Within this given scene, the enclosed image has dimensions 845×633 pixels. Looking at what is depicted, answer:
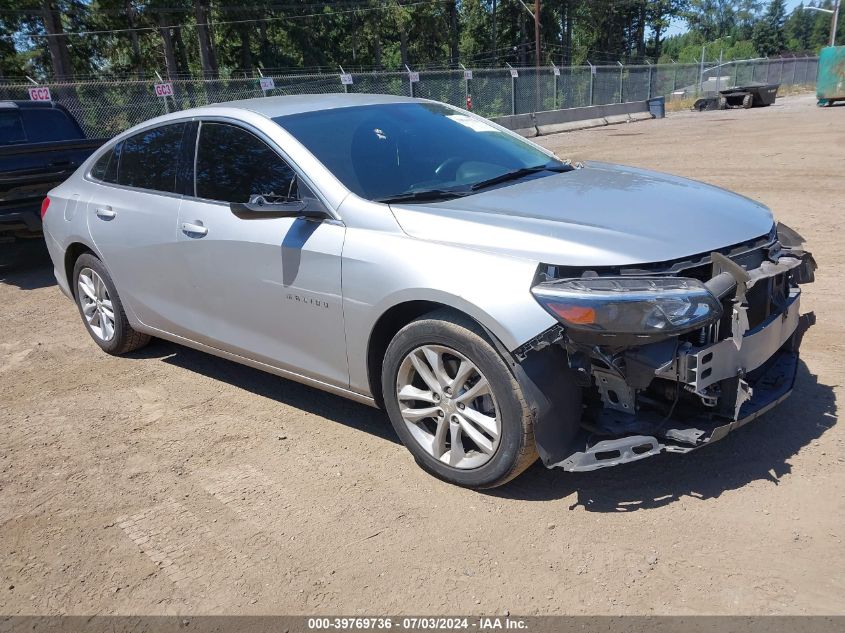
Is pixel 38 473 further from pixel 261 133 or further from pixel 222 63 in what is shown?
pixel 222 63

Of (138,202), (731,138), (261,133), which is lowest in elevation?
(731,138)

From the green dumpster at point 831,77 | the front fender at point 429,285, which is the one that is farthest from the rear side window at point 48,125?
the green dumpster at point 831,77

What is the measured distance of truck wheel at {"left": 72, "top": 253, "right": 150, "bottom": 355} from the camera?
5.12 metres

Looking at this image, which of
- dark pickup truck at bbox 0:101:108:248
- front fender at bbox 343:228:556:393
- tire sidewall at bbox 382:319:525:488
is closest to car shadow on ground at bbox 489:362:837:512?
tire sidewall at bbox 382:319:525:488

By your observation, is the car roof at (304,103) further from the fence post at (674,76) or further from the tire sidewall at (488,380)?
the fence post at (674,76)

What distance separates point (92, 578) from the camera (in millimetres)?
2945

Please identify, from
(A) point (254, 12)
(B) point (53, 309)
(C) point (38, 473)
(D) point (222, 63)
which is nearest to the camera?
(C) point (38, 473)

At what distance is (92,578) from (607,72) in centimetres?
3269

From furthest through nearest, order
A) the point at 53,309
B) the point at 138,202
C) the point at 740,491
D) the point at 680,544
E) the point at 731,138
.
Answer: the point at 731,138, the point at 53,309, the point at 138,202, the point at 740,491, the point at 680,544

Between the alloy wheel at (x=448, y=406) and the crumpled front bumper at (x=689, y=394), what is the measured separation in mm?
375

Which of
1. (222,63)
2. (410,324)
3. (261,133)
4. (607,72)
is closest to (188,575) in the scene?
(410,324)

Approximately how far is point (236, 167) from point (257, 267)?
2.13ft

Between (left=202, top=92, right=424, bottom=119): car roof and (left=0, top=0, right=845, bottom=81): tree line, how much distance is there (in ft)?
80.5

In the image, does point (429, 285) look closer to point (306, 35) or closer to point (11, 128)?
point (11, 128)
